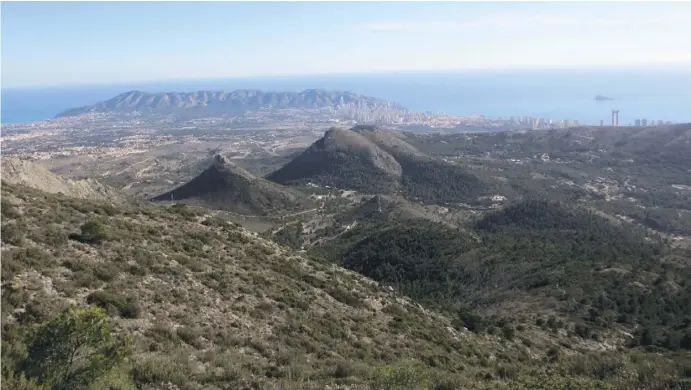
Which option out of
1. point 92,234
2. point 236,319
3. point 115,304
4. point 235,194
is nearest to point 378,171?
point 235,194

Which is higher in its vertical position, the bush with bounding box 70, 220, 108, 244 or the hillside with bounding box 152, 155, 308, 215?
the bush with bounding box 70, 220, 108, 244

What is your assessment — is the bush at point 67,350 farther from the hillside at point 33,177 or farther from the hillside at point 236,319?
the hillside at point 33,177

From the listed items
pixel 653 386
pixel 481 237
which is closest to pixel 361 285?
pixel 653 386

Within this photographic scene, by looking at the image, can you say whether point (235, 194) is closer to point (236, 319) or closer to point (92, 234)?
point (92, 234)

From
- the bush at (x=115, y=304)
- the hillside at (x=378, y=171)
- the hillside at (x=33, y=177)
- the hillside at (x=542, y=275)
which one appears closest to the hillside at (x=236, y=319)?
the bush at (x=115, y=304)

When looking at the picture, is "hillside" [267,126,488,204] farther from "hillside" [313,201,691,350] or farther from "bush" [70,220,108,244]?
"bush" [70,220,108,244]

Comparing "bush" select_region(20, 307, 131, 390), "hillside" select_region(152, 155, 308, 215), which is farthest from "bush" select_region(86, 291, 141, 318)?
"hillside" select_region(152, 155, 308, 215)
